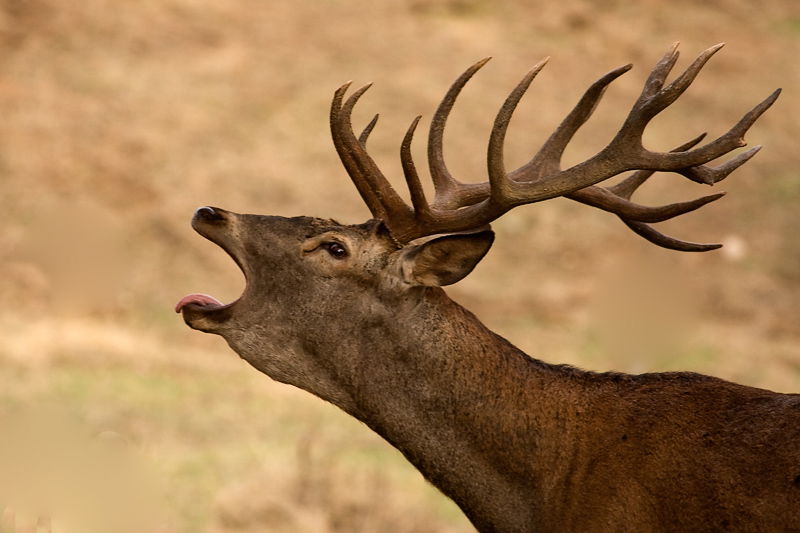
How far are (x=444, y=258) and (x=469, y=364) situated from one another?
17.5 inches

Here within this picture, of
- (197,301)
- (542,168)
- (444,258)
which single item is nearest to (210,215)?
(197,301)

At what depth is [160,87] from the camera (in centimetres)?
1905

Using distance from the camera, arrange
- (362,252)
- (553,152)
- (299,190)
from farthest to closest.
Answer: (299,190), (553,152), (362,252)

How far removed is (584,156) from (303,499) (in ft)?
33.4

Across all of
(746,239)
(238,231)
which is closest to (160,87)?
(746,239)

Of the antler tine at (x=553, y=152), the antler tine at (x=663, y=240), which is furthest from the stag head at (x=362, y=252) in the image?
the antler tine at (x=663, y=240)

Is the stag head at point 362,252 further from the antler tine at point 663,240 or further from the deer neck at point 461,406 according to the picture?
the antler tine at point 663,240

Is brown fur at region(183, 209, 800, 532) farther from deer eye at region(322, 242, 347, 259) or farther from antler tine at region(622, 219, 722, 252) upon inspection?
antler tine at region(622, 219, 722, 252)

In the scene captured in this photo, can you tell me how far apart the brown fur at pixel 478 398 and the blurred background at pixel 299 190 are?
5.52m

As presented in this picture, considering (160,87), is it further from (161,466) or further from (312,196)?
(161,466)

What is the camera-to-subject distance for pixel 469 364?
19.2 ft

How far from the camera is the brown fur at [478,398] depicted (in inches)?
210

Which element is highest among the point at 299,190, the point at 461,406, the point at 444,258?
the point at 299,190

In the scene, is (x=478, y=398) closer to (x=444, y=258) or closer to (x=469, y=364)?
(x=469, y=364)
